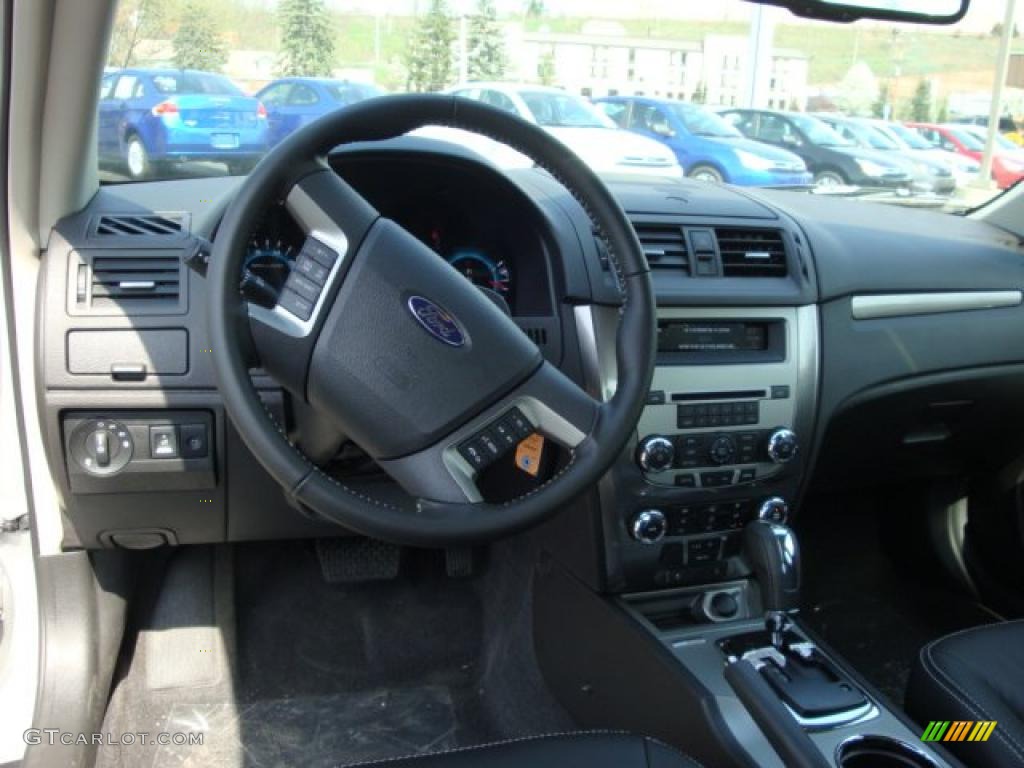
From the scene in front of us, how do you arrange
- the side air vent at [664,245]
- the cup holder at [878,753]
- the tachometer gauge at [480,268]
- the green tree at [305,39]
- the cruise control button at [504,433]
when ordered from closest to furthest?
1. the cruise control button at [504,433]
2. the cup holder at [878,753]
3. the tachometer gauge at [480,268]
4. the green tree at [305,39]
5. the side air vent at [664,245]

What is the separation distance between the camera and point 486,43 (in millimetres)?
2592

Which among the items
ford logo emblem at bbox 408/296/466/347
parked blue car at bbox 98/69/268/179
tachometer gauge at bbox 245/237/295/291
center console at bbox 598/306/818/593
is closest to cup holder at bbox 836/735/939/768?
center console at bbox 598/306/818/593

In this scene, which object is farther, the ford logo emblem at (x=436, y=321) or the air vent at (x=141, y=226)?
the air vent at (x=141, y=226)

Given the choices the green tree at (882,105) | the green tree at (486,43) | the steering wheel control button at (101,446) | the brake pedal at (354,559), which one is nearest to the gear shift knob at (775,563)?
the brake pedal at (354,559)

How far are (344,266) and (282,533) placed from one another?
107 centimetres

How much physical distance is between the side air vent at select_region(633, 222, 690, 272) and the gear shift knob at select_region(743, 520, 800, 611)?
61 centimetres

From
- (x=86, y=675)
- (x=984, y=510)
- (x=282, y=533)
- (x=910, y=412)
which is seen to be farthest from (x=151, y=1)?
(x=984, y=510)

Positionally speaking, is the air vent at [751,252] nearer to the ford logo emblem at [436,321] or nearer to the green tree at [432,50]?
the green tree at [432,50]

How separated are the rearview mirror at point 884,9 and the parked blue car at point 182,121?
108cm

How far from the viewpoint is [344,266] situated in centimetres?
150

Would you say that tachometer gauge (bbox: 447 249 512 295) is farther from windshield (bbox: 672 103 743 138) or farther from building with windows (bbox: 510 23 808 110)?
windshield (bbox: 672 103 743 138)

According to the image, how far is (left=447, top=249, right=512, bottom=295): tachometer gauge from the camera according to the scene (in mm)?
2092

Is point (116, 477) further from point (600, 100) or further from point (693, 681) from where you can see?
point (600, 100)

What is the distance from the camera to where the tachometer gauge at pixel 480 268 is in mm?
2092
